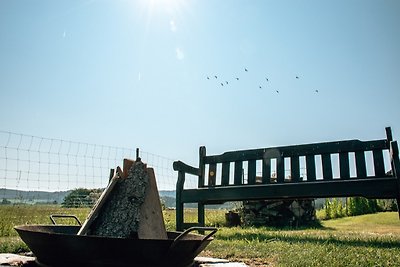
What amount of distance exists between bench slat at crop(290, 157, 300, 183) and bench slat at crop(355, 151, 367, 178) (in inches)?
36.8

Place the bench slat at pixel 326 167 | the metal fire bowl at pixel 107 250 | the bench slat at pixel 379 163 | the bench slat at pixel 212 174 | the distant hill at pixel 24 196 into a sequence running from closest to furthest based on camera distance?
the metal fire bowl at pixel 107 250, the bench slat at pixel 379 163, the bench slat at pixel 326 167, the bench slat at pixel 212 174, the distant hill at pixel 24 196

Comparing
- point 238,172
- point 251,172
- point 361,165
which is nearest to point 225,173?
point 238,172

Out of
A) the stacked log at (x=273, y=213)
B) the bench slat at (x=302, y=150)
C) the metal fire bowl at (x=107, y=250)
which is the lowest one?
the stacked log at (x=273, y=213)

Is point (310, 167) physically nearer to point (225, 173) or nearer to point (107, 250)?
point (225, 173)

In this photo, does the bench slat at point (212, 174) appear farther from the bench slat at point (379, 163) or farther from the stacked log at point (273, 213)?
the stacked log at point (273, 213)

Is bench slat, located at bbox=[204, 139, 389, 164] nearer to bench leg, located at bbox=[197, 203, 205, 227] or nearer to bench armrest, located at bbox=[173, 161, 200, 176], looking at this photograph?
bench armrest, located at bbox=[173, 161, 200, 176]

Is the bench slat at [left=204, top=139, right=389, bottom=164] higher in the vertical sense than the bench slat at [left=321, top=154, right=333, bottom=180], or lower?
higher

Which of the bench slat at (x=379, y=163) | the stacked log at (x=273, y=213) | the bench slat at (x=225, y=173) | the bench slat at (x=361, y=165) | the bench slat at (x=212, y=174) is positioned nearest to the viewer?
the bench slat at (x=379, y=163)

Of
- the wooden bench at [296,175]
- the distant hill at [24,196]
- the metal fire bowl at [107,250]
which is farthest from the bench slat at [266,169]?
the distant hill at [24,196]

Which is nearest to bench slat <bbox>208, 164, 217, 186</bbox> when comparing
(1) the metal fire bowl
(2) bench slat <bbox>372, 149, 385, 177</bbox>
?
(2) bench slat <bbox>372, 149, 385, 177</bbox>

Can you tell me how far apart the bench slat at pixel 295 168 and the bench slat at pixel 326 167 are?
0.44m

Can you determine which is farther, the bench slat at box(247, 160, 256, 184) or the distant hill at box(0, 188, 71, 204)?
the distant hill at box(0, 188, 71, 204)

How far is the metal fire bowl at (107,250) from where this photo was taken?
172 cm

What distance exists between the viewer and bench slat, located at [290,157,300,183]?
5.48 metres
